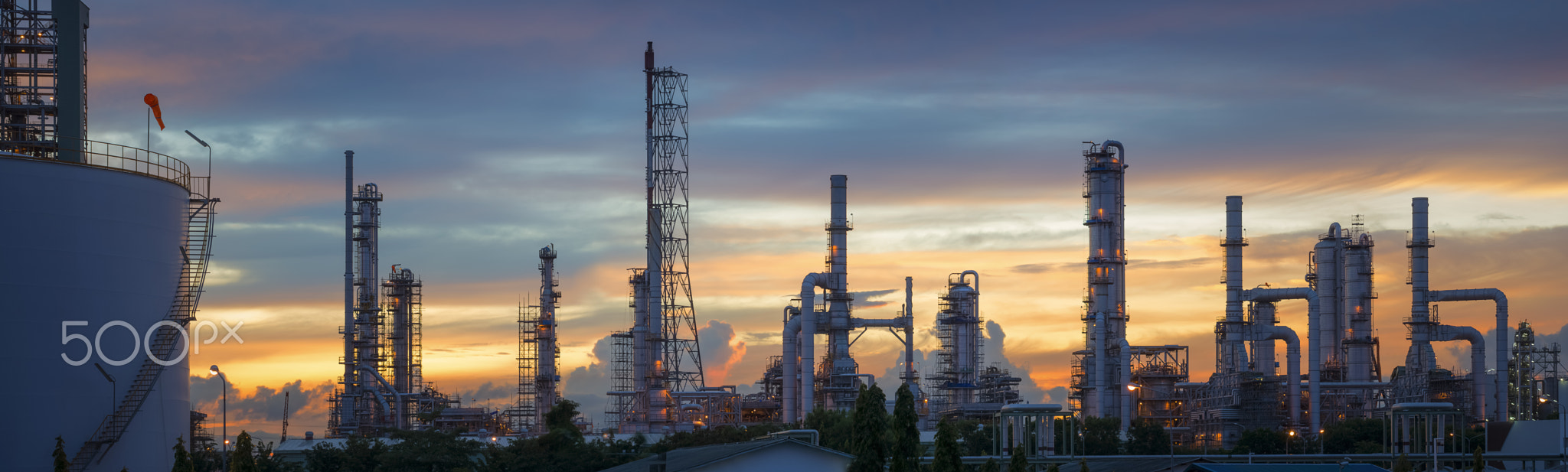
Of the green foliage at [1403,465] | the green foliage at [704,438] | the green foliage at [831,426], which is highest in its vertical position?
the green foliage at [1403,465]

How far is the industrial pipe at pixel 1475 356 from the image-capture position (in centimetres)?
10769

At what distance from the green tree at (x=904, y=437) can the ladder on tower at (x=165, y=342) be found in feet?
88.9

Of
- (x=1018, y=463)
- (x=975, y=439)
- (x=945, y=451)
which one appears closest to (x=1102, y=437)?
(x=975, y=439)

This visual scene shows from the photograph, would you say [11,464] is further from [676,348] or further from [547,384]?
[547,384]

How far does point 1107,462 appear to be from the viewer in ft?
196

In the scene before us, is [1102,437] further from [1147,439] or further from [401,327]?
[401,327]

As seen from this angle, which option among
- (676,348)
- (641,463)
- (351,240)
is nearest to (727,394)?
(676,348)

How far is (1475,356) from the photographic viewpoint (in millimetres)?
110500

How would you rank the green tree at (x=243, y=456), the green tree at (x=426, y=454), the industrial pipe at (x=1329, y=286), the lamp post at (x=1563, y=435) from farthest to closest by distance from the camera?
the industrial pipe at (x=1329, y=286)
the green tree at (x=426, y=454)
the lamp post at (x=1563, y=435)
the green tree at (x=243, y=456)

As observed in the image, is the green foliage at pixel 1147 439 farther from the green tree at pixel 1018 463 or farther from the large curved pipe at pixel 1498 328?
the green tree at pixel 1018 463

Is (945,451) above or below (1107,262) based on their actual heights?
below

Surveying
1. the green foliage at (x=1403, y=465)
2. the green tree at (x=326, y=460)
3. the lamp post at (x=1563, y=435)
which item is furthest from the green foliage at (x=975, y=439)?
the green foliage at (x=1403, y=465)

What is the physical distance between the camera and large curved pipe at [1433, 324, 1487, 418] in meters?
108

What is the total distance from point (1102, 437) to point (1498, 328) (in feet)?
115
